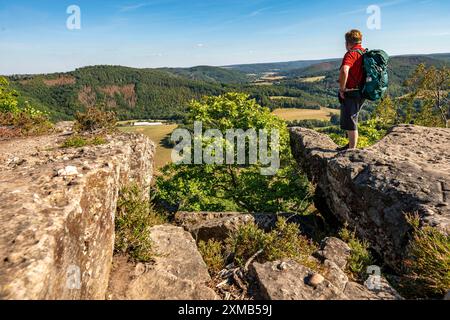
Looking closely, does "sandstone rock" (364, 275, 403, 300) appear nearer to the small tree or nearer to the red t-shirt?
the red t-shirt

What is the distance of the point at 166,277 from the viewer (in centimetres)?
555

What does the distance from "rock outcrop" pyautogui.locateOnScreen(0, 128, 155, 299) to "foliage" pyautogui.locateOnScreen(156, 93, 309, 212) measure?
34.5 feet

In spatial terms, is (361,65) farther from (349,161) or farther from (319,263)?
(319,263)

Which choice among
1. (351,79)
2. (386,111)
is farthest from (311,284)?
(386,111)

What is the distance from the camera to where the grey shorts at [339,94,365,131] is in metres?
9.14

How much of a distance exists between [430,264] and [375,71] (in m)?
5.54

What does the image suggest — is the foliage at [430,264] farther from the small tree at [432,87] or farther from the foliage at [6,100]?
the small tree at [432,87]

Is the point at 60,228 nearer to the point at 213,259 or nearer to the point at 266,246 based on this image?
the point at 213,259

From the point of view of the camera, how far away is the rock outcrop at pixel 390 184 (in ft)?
21.7

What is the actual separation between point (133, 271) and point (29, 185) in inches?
96.3

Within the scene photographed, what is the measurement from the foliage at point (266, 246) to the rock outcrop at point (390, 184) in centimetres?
183

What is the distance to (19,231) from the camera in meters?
4.07

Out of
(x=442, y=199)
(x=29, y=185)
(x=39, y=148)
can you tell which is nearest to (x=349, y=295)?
(x=442, y=199)

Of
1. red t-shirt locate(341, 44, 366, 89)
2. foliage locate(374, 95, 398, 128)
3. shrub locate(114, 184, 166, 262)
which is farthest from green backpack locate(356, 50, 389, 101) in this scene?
foliage locate(374, 95, 398, 128)
